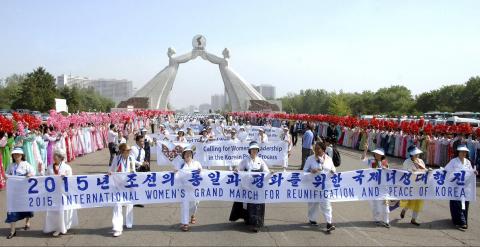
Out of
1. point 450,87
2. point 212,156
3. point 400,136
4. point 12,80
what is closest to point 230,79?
point 450,87

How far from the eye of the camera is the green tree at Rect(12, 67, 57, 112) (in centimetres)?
5622

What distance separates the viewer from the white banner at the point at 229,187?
289 inches

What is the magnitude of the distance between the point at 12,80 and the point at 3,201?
286ft

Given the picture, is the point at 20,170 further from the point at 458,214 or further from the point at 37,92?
the point at 37,92

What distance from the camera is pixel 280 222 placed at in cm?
828

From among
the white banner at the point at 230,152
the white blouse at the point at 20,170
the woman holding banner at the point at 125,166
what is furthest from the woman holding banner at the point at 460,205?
the white blouse at the point at 20,170

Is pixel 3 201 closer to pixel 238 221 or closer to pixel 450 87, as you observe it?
pixel 238 221

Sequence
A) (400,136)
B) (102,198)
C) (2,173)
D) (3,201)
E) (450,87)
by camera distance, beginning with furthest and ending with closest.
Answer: (450,87) → (400,136) → (2,173) → (3,201) → (102,198)

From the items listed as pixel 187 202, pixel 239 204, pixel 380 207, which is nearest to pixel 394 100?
pixel 380 207

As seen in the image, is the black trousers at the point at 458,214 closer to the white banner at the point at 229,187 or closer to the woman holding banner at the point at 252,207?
the white banner at the point at 229,187

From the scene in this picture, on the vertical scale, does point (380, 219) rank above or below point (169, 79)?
below

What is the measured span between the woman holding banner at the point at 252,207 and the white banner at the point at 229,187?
0.50 feet

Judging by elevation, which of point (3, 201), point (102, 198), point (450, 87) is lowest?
point (3, 201)

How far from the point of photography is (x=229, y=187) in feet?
25.9
